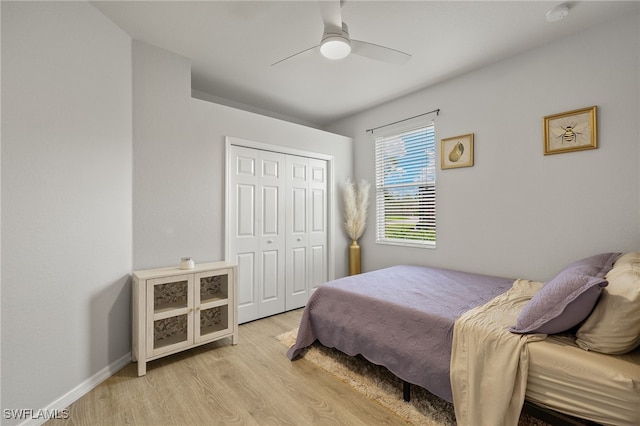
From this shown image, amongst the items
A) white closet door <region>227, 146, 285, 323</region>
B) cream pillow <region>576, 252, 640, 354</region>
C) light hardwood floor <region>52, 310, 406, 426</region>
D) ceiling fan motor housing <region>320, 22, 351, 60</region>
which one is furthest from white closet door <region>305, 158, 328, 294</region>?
cream pillow <region>576, 252, 640, 354</region>

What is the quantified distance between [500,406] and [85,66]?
10.6 feet

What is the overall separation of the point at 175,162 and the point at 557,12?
3.27m

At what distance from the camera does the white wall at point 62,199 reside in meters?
1.48

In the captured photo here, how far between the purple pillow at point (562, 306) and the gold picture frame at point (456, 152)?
1792mm

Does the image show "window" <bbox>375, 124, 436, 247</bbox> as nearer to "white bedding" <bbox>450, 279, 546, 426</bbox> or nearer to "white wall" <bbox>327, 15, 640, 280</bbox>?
"white wall" <bbox>327, 15, 640, 280</bbox>

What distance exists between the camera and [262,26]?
7.20 ft

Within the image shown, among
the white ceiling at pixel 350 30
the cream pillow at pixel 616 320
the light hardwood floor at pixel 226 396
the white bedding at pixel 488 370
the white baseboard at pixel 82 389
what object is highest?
the white ceiling at pixel 350 30

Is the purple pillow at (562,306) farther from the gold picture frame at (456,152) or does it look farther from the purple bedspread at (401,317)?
the gold picture frame at (456,152)

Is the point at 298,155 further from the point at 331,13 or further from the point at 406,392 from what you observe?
the point at 406,392

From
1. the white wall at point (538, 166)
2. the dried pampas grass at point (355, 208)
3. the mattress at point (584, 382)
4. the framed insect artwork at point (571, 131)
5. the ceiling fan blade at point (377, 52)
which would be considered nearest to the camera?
Result: the mattress at point (584, 382)

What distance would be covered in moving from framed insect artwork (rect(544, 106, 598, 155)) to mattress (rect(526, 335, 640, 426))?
1706mm

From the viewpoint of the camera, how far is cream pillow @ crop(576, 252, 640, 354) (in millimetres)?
1156

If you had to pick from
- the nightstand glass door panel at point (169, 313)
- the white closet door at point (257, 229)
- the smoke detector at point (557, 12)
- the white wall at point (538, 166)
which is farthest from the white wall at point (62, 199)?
the smoke detector at point (557, 12)

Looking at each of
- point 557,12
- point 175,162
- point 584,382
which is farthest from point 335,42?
point 584,382
